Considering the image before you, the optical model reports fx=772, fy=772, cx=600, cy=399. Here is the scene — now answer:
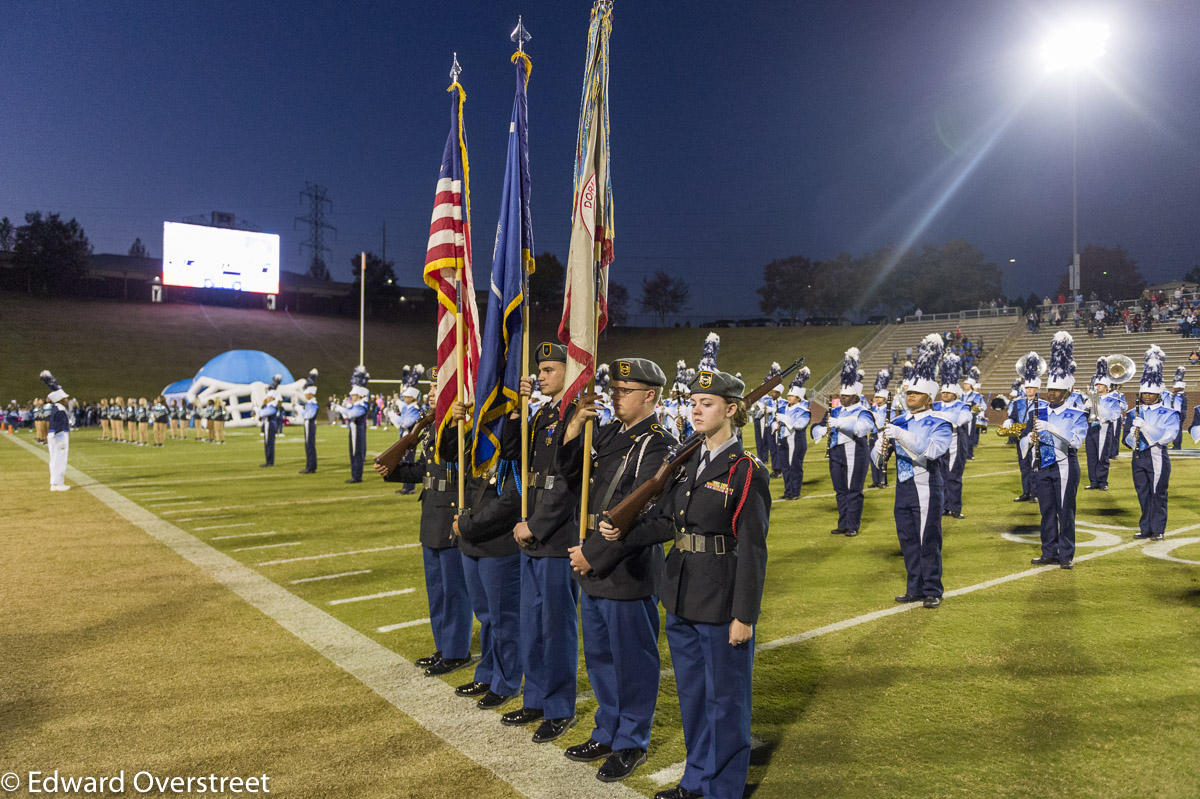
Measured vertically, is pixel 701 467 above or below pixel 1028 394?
below

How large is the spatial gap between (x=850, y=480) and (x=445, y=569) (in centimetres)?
705

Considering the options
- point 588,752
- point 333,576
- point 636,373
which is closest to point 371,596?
point 333,576

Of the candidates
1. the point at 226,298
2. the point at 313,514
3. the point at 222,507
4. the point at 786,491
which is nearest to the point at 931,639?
the point at 786,491

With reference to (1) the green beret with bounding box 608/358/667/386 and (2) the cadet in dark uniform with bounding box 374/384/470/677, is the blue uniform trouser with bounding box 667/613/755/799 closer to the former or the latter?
(1) the green beret with bounding box 608/358/667/386

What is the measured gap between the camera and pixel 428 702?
4.73m

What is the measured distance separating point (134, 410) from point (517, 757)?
1316 inches

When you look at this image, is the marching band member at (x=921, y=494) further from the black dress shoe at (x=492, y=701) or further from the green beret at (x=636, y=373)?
the black dress shoe at (x=492, y=701)

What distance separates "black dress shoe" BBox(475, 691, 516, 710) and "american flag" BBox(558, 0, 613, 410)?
1.85 meters

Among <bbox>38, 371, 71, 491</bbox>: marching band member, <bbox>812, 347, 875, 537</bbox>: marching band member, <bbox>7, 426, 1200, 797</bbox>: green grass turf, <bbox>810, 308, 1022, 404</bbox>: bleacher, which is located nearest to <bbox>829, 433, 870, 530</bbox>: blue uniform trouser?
<bbox>812, 347, 875, 537</bbox>: marching band member

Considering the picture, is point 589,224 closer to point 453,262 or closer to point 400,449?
point 453,262

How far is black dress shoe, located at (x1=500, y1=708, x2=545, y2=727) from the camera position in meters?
4.42

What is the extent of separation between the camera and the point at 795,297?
2990 inches

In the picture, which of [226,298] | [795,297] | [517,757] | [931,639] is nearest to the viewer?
[517,757]

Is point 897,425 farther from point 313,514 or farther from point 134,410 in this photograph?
point 134,410
